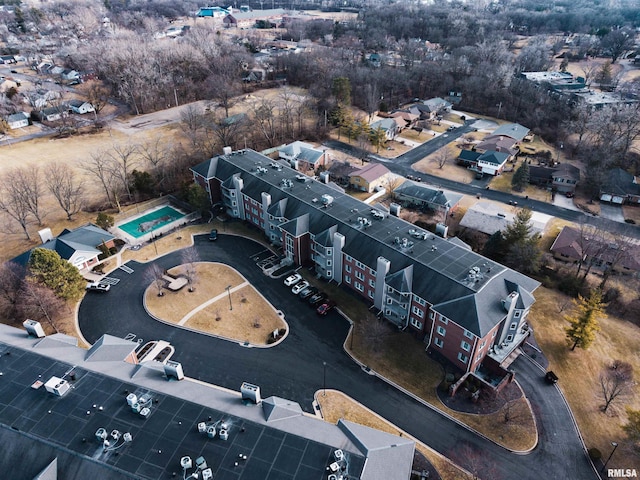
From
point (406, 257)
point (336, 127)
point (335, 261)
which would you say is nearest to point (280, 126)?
point (336, 127)

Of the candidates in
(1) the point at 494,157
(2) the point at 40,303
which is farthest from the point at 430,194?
(2) the point at 40,303

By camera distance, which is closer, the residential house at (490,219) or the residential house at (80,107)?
the residential house at (490,219)

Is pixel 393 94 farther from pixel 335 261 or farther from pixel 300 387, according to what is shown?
pixel 300 387

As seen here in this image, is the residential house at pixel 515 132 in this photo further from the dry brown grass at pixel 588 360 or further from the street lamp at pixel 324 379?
the street lamp at pixel 324 379

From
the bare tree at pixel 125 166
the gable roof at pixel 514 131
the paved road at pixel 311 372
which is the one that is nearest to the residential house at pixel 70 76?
the bare tree at pixel 125 166

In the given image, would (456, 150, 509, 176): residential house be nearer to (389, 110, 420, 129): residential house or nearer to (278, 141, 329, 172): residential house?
(389, 110, 420, 129): residential house
